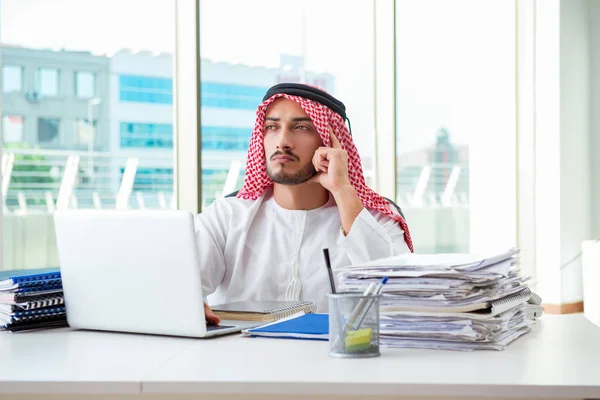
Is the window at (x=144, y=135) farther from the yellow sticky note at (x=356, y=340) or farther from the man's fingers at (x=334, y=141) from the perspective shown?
the yellow sticky note at (x=356, y=340)

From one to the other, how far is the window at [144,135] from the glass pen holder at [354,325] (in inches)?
144

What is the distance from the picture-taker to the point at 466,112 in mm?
6086

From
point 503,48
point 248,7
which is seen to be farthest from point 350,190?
point 503,48

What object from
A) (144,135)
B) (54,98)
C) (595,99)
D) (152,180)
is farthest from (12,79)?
(595,99)

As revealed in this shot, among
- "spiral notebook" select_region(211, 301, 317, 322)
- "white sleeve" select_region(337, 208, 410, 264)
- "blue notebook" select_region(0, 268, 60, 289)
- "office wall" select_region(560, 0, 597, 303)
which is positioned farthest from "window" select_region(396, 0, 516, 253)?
"blue notebook" select_region(0, 268, 60, 289)

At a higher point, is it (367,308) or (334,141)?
(334,141)

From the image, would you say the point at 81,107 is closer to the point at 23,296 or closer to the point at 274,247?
the point at 274,247

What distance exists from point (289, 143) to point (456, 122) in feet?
12.4

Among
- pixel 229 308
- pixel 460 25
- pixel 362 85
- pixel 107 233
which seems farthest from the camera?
pixel 460 25

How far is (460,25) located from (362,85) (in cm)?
118

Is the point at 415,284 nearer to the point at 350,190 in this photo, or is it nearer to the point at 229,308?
the point at 229,308

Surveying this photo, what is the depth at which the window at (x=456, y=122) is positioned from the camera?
18.0 feet

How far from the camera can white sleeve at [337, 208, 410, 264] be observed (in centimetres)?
218

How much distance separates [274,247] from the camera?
2.41 m
